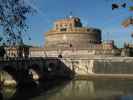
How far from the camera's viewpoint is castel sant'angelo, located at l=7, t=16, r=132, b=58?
215ft

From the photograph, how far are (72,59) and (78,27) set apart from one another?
20618mm

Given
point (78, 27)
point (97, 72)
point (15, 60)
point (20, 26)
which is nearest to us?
point (20, 26)

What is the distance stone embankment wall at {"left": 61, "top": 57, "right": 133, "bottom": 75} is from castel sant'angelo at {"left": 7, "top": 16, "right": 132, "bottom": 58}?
8.27 meters

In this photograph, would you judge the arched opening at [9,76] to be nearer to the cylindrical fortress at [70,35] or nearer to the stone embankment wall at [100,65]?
the stone embankment wall at [100,65]

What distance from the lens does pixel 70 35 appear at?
73.7m

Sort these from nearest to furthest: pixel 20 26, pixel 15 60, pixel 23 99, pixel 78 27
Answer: pixel 20 26, pixel 23 99, pixel 15 60, pixel 78 27

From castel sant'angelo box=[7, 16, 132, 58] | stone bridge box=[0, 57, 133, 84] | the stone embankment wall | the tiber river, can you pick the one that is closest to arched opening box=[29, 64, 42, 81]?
stone bridge box=[0, 57, 133, 84]

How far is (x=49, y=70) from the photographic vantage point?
182 feet

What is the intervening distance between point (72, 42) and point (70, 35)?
1.53 metres

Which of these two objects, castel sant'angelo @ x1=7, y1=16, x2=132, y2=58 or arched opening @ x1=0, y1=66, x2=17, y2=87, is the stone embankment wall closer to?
castel sant'angelo @ x1=7, y1=16, x2=132, y2=58

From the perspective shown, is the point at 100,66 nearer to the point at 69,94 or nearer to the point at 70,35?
the point at 70,35

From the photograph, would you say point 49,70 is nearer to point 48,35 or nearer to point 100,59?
point 100,59

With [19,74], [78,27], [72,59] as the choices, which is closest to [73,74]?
[72,59]

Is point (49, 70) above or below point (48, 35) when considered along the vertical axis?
below
